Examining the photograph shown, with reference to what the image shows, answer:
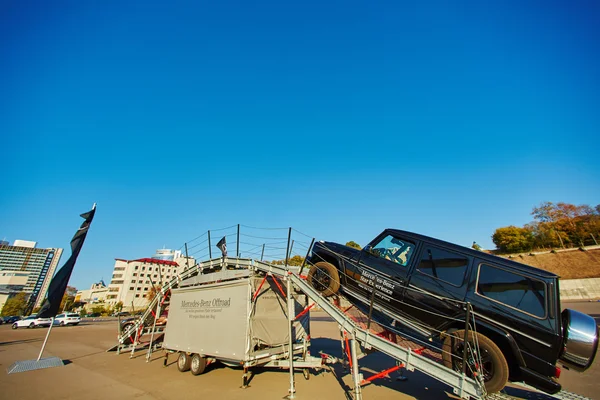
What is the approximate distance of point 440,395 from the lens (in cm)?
761

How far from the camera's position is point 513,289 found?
4773mm

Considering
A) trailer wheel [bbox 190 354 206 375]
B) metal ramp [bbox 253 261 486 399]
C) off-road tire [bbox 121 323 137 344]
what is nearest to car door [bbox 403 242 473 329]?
metal ramp [bbox 253 261 486 399]

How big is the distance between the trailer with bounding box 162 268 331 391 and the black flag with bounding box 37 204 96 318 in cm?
529

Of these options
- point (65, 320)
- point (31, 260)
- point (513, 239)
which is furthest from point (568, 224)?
point (31, 260)

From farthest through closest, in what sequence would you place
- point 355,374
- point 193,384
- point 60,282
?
point 60,282 < point 193,384 < point 355,374

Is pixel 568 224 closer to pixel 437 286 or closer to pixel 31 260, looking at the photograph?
pixel 437 286

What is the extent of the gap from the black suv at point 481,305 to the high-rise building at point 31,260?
206365 millimetres

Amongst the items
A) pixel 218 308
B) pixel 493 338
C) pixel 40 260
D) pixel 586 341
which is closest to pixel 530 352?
pixel 493 338

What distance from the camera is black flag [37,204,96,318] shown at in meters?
10.8

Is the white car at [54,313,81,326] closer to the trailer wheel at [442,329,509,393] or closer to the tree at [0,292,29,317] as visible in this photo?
the trailer wheel at [442,329,509,393]

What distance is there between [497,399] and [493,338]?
115 centimetres

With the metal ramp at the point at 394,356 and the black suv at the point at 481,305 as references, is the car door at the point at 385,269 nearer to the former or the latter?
the black suv at the point at 481,305

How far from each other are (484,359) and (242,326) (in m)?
6.22

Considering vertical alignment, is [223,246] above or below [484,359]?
above
